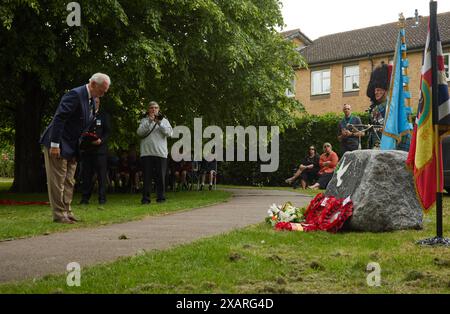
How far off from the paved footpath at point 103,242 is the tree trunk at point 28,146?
986 cm

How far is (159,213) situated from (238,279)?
6.29 meters

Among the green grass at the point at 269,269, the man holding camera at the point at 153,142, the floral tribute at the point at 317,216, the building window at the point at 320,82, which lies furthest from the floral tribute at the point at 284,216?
the building window at the point at 320,82

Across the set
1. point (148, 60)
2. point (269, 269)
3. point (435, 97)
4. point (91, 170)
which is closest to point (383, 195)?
point (435, 97)

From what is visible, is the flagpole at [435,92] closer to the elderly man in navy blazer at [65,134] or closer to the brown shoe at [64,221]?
the elderly man in navy blazer at [65,134]

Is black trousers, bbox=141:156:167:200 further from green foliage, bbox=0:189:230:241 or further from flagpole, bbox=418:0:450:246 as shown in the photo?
flagpole, bbox=418:0:450:246

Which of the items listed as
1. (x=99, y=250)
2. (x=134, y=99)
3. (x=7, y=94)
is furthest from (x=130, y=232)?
(x=134, y=99)

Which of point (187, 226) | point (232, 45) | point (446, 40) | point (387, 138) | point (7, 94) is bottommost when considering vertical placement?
Result: point (187, 226)

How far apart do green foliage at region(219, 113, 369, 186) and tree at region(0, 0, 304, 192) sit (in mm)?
5564

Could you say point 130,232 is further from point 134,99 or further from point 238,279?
point 134,99

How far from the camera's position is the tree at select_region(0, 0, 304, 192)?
45.2ft

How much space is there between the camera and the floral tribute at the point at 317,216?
25.1 feet

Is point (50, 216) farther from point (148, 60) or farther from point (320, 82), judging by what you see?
point (320, 82)

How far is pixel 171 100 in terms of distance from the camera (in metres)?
18.8
